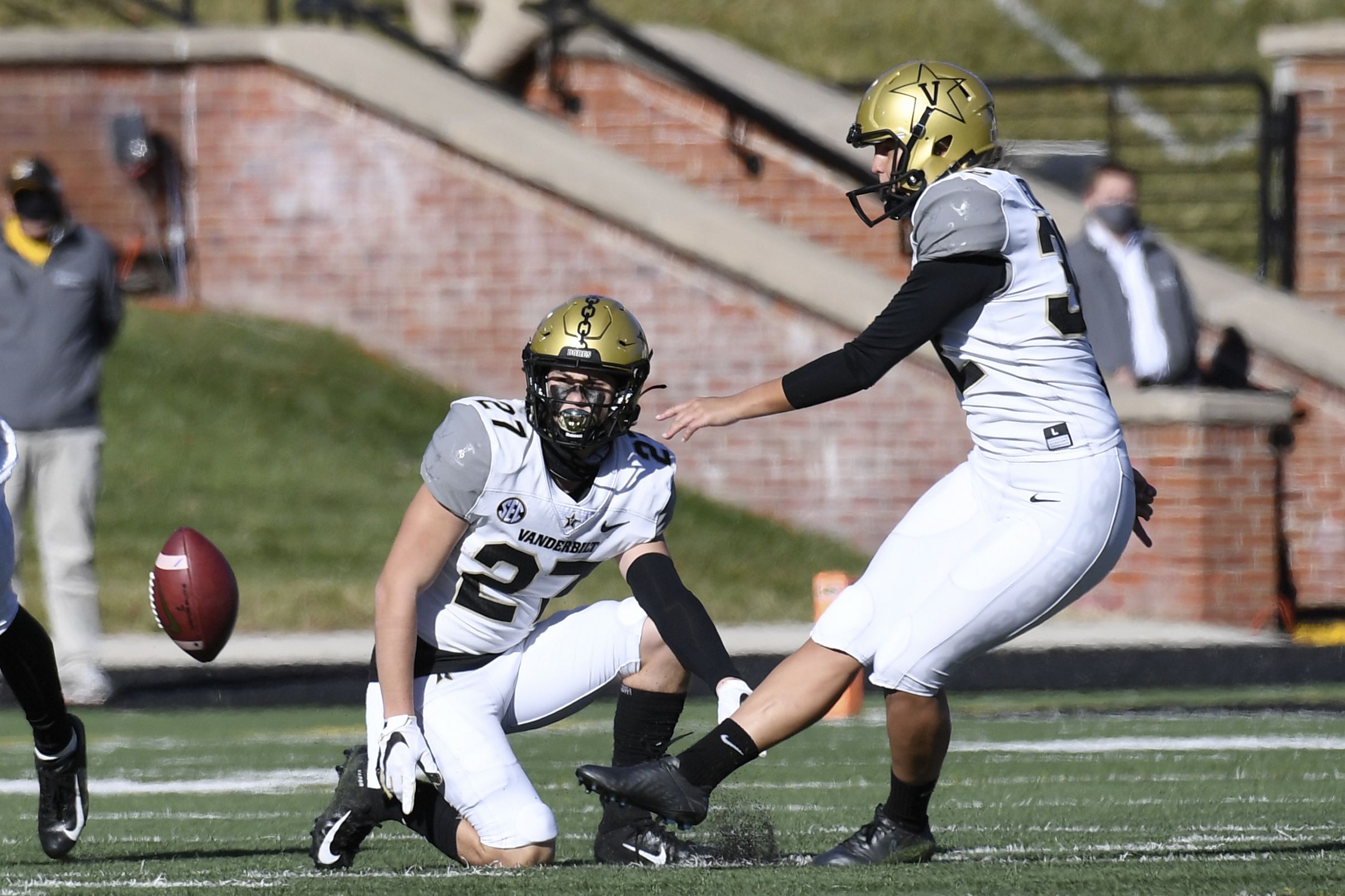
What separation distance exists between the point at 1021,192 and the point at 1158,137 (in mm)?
12586

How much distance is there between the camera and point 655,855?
488 cm

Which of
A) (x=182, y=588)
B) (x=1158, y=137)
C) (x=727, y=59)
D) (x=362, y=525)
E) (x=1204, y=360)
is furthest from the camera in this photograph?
(x=1158, y=137)

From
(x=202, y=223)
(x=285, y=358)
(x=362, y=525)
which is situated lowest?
(x=362, y=525)

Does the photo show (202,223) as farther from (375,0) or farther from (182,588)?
(182,588)

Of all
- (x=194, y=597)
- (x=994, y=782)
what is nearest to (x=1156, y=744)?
(x=994, y=782)

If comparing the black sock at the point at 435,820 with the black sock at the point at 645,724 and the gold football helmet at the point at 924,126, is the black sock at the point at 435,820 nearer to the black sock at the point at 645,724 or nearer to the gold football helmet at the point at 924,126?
the black sock at the point at 645,724

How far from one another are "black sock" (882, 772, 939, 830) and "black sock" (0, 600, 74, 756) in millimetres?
1973

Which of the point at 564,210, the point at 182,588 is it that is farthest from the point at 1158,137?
the point at 182,588

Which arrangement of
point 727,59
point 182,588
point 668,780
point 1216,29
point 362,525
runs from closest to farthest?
point 668,780 → point 182,588 → point 362,525 → point 727,59 → point 1216,29

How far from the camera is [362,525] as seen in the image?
1088cm

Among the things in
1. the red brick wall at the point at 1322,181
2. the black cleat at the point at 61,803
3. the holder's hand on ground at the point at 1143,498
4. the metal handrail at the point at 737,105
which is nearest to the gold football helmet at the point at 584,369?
the holder's hand on ground at the point at 1143,498

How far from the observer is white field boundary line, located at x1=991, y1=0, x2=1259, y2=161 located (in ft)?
53.8

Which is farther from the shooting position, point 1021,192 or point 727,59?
point 727,59

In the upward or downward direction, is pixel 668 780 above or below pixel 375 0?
below
